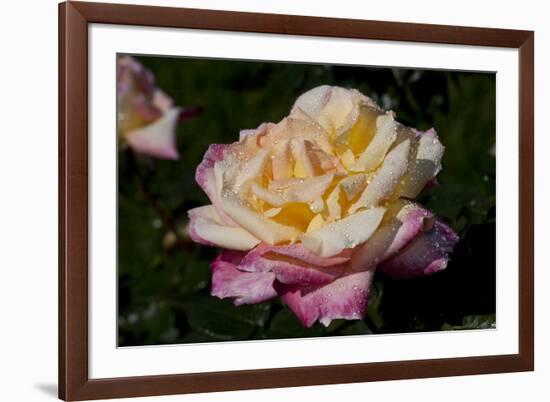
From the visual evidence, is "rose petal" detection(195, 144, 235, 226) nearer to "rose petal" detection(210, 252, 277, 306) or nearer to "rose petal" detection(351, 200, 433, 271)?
"rose petal" detection(210, 252, 277, 306)

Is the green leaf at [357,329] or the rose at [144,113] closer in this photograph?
the rose at [144,113]

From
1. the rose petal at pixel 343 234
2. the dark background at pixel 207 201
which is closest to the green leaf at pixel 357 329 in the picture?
the dark background at pixel 207 201

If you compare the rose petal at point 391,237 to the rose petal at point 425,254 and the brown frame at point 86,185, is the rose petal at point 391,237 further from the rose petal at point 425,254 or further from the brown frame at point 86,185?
the brown frame at point 86,185

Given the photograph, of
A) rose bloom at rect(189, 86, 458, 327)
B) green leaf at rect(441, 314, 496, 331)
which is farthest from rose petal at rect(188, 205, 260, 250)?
green leaf at rect(441, 314, 496, 331)

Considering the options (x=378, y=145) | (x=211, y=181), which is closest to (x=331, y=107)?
(x=378, y=145)

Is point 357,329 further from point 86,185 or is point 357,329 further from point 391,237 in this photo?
point 86,185

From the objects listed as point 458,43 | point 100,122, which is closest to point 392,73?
point 458,43

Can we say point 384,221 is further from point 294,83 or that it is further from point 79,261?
point 79,261

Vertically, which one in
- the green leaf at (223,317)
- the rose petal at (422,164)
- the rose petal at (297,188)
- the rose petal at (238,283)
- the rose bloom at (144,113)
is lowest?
the green leaf at (223,317)
